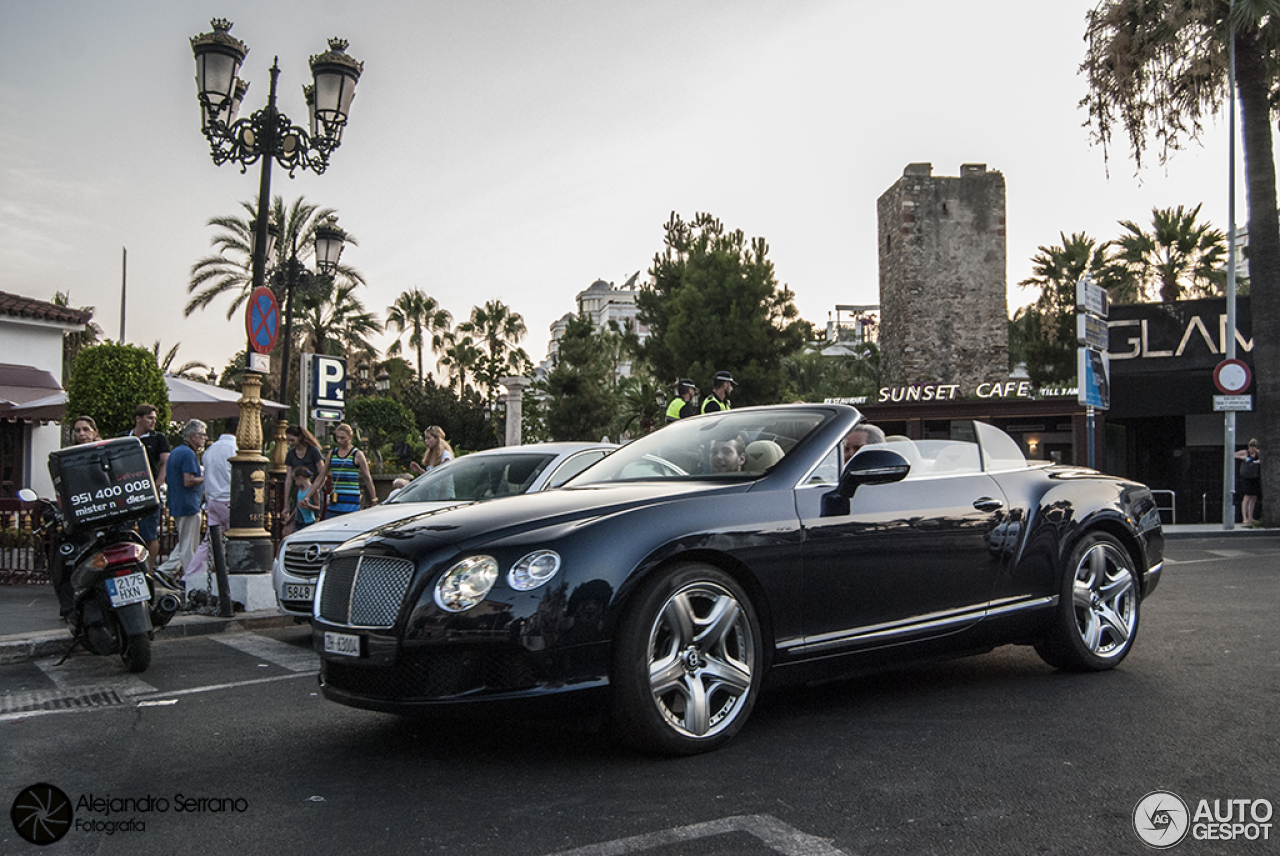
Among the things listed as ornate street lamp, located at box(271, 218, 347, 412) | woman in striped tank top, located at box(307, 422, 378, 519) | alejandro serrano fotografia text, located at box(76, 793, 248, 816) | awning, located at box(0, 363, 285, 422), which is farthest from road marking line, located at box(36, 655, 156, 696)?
awning, located at box(0, 363, 285, 422)

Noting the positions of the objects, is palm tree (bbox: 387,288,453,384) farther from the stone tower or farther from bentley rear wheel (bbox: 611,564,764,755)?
bentley rear wheel (bbox: 611,564,764,755)

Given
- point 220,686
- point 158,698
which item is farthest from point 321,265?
point 158,698

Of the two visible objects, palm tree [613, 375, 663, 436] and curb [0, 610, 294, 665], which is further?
palm tree [613, 375, 663, 436]

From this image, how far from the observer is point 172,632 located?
823cm

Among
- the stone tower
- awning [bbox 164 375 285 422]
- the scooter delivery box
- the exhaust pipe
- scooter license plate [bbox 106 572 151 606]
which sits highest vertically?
the stone tower

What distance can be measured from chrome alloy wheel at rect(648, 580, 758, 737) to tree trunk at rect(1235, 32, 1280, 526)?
60.4 feet

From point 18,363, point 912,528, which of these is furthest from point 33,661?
point 18,363

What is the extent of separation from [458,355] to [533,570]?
6499 cm

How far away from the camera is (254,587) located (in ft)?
30.3

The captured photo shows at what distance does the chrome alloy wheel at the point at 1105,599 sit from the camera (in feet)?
17.9

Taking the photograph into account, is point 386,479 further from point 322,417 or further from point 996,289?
point 996,289

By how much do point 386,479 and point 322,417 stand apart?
5.43 meters

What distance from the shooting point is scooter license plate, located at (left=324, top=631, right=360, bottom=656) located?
3941 millimetres

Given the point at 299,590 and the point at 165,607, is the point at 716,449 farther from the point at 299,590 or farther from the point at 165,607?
the point at 165,607
